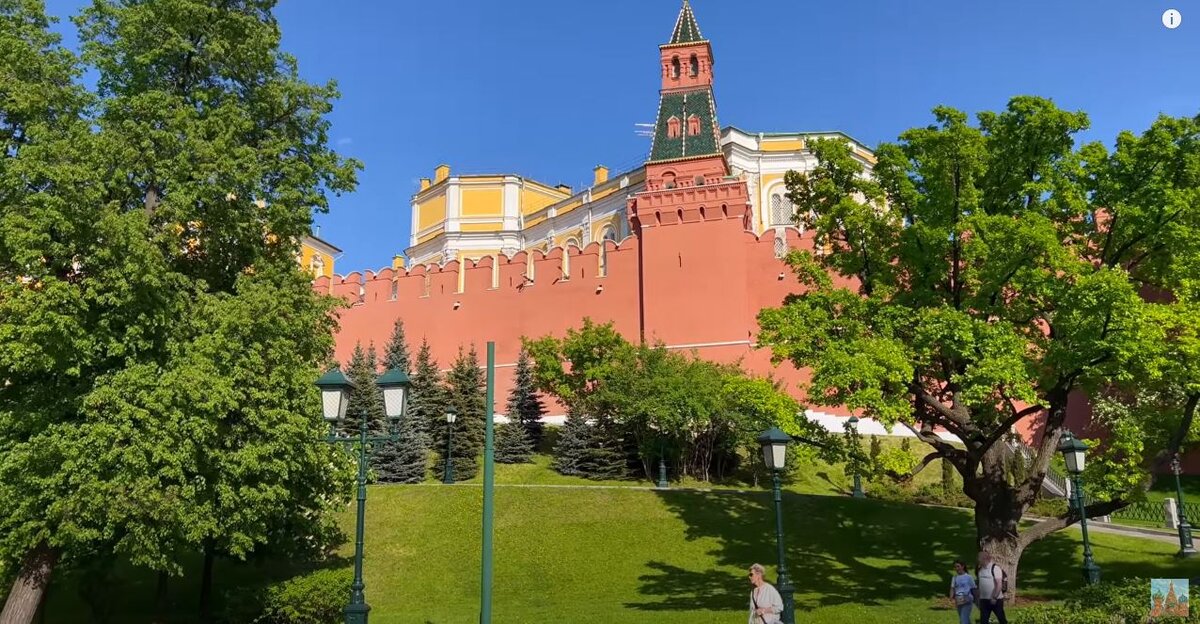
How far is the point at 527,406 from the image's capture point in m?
30.7

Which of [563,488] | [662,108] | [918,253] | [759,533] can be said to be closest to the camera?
[918,253]

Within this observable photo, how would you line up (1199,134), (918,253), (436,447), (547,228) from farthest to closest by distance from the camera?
(547,228), (436,447), (918,253), (1199,134)

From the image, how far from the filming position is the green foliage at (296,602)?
1325 cm

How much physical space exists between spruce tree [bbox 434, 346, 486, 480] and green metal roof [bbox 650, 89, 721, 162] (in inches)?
512

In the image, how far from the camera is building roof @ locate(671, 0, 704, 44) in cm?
3906

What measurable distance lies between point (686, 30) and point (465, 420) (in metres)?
21.4

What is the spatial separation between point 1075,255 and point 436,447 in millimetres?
20720

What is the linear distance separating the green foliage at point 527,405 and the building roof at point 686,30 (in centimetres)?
1752

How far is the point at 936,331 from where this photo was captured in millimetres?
12977

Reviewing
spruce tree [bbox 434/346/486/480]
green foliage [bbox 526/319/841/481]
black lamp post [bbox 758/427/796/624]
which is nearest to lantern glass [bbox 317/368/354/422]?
black lamp post [bbox 758/427/796/624]

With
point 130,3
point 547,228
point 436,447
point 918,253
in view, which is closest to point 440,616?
point 918,253

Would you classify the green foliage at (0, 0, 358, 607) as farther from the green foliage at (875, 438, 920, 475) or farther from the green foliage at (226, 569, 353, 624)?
the green foliage at (875, 438, 920, 475)

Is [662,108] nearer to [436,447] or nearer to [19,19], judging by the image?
[436,447]

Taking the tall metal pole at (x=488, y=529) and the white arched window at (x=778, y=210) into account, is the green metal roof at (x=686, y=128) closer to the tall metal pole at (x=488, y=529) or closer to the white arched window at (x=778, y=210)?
the white arched window at (x=778, y=210)
